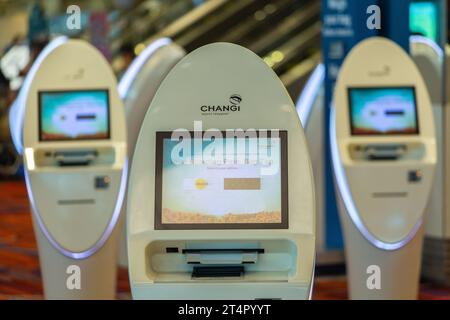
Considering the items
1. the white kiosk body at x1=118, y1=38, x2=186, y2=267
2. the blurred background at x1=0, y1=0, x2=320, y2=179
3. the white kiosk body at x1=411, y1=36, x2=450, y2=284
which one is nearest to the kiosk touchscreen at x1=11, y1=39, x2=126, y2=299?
the white kiosk body at x1=118, y1=38, x2=186, y2=267

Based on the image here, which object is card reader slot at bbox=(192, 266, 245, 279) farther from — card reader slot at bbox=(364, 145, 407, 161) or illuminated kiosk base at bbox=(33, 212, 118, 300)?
card reader slot at bbox=(364, 145, 407, 161)

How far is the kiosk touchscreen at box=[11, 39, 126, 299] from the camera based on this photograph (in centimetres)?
456

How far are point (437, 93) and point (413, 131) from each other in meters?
1.04

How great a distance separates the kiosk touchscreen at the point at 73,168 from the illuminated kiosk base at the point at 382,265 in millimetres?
1302

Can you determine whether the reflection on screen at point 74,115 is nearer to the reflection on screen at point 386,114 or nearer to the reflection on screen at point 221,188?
the reflection on screen at point 386,114

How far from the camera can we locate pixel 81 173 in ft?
15.1

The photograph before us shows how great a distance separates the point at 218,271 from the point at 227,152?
351mm

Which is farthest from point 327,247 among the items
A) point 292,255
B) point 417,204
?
point 292,255

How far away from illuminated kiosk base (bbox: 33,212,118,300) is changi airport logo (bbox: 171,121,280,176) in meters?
2.30

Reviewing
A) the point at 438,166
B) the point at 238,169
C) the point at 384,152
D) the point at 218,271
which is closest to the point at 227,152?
the point at 238,169

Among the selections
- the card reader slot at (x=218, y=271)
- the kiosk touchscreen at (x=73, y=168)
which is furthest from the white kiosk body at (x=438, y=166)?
the card reader slot at (x=218, y=271)

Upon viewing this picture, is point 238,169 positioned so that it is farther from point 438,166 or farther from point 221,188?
point 438,166

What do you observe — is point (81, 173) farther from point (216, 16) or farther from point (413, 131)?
point (216, 16)

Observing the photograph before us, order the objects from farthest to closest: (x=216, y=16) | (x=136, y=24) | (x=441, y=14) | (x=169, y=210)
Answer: (x=136, y=24) → (x=216, y=16) → (x=441, y=14) → (x=169, y=210)
